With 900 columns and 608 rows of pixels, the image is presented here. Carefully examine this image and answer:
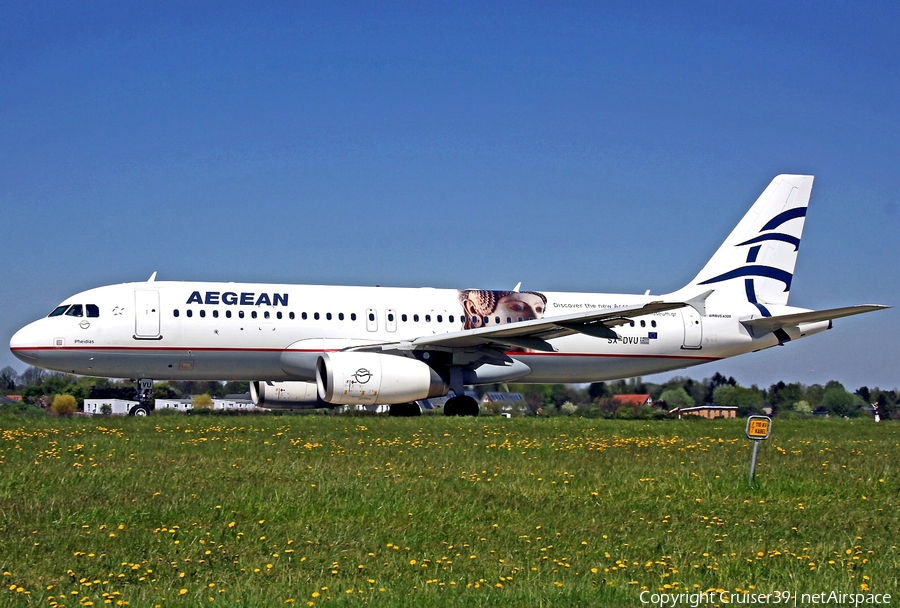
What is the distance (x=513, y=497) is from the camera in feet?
41.0

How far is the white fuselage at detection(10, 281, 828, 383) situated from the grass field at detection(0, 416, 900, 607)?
803 cm

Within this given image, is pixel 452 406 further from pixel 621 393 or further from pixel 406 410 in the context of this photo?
pixel 621 393

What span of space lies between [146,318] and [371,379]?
235 inches

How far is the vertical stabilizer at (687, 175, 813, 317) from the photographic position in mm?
31891

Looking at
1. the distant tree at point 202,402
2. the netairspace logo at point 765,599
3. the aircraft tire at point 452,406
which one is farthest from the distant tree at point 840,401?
the netairspace logo at point 765,599

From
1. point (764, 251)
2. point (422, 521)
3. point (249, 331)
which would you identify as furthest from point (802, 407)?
point (422, 521)

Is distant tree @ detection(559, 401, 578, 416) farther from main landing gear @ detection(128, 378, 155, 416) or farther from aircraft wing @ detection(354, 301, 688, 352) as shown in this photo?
main landing gear @ detection(128, 378, 155, 416)

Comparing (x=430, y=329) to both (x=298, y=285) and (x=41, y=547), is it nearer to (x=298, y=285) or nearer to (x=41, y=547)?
(x=298, y=285)

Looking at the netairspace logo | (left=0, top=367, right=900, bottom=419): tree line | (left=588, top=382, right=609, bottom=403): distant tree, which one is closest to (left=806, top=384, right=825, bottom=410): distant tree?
(left=0, top=367, right=900, bottom=419): tree line

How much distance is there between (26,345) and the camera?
25328 mm

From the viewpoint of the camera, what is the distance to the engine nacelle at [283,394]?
29859mm

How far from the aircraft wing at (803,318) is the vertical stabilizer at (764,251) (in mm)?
763

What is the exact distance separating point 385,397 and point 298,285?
16.2ft

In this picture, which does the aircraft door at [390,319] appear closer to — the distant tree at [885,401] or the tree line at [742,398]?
the tree line at [742,398]
